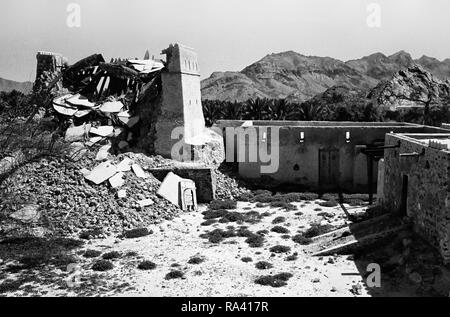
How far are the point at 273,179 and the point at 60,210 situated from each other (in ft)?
33.2

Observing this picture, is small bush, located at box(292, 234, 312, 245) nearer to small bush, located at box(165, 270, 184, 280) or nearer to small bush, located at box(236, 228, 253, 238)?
small bush, located at box(236, 228, 253, 238)

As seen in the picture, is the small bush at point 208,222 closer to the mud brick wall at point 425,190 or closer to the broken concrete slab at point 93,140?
the mud brick wall at point 425,190

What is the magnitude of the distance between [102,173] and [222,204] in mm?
5101

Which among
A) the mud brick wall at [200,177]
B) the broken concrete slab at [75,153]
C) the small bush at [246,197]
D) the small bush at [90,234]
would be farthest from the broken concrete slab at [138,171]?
the small bush at [246,197]

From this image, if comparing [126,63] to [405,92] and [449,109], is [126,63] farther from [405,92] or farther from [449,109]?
[405,92]

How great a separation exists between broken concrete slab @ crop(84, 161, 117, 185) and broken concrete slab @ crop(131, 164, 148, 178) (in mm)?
868

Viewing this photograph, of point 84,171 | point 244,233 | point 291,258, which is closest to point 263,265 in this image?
point 291,258

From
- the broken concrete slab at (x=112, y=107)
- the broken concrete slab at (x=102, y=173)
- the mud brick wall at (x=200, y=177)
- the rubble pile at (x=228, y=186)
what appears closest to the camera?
the broken concrete slab at (x=102, y=173)

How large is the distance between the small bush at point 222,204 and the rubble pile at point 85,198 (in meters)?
1.63

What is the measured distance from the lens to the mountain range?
85.1 meters

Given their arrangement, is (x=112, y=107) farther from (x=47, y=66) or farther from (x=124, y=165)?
(x=124, y=165)

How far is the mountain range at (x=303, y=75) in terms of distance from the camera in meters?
85.1
